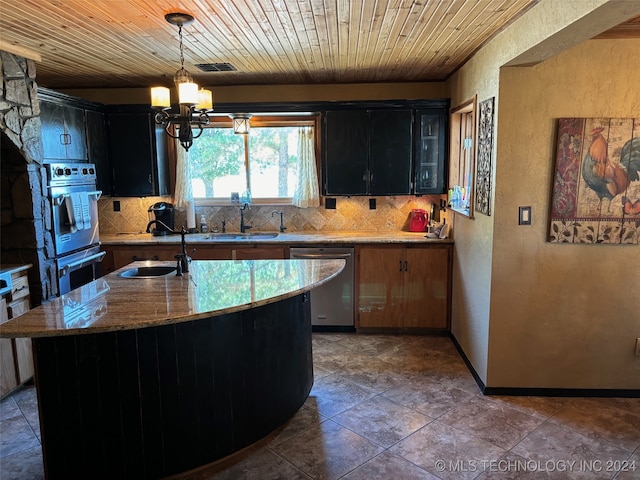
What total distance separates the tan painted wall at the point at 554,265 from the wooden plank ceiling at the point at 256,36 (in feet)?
2.04

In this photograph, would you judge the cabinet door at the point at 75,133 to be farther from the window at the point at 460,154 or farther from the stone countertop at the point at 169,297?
the window at the point at 460,154

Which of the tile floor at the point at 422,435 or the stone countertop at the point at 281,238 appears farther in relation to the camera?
the stone countertop at the point at 281,238

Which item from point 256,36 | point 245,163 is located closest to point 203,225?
point 245,163

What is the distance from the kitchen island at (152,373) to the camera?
7.09 feet

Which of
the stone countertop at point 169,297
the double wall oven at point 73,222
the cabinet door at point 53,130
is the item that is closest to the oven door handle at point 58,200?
the double wall oven at point 73,222

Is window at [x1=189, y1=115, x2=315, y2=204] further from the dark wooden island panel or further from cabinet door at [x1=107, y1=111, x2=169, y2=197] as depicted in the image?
the dark wooden island panel

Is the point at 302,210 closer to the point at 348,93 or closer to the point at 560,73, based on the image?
the point at 348,93

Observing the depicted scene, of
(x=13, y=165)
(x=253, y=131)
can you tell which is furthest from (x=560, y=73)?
(x=13, y=165)

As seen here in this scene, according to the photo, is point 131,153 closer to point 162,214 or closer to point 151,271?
point 162,214

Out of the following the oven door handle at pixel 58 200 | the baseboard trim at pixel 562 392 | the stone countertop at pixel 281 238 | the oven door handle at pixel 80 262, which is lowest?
the baseboard trim at pixel 562 392

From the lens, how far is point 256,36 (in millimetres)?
2984

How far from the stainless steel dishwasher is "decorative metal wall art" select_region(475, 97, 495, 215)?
1.44 meters

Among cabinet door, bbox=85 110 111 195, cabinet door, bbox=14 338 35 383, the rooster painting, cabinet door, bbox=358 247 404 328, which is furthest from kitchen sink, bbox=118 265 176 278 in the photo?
the rooster painting

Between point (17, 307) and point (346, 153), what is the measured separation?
3114 millimetres
